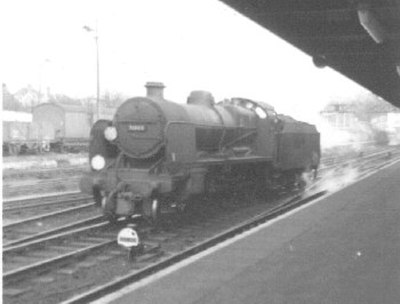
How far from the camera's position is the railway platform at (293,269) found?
5.28 meters

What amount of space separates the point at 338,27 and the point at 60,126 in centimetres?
3187

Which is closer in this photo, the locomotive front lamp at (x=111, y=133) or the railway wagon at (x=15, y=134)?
the locomotive front lamp at (x=111, y=133)

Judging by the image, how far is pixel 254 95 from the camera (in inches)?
1014

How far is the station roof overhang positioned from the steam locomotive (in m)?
2.22

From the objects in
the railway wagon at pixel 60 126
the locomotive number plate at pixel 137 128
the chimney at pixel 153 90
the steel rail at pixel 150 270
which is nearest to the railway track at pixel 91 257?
the steel rail at pixel 150 270

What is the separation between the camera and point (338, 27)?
12.4 m

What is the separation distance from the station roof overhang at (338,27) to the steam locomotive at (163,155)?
222 cm

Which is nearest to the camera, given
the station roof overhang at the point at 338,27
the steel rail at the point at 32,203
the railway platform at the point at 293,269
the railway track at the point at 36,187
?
the railway platform at the point at 293,269

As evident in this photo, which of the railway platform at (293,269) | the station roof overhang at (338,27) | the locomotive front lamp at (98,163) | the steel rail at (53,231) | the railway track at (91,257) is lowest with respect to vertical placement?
the railway track at (91,257)

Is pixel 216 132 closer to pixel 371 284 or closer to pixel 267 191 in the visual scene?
pixel 267 191

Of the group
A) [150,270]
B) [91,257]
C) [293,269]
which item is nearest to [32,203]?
[91,257]

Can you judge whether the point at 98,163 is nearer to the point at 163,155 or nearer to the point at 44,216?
the point at 163,155

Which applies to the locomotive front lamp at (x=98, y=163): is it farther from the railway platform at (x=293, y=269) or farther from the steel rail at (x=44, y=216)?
the railway platform at (x=293, y=269)

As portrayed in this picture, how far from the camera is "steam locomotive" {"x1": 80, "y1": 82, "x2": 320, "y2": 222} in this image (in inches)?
395
